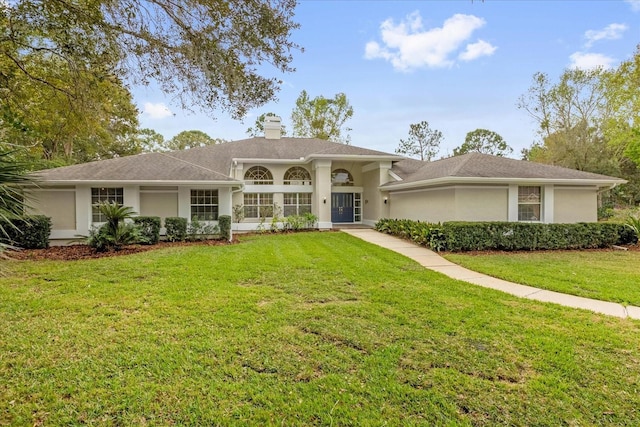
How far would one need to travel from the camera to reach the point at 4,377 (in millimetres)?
3484

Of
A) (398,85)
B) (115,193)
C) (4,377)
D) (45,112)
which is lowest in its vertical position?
(4,377)

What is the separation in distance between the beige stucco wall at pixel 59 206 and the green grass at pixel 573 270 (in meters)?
14.7

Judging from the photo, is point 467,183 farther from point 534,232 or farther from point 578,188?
point 578,188

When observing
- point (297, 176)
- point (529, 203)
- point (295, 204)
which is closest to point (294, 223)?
point (295, 204)

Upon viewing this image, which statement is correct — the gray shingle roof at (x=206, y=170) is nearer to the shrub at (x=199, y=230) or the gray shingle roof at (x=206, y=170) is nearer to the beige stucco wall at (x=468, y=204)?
the beige stucco wall at (x=468, y=204)

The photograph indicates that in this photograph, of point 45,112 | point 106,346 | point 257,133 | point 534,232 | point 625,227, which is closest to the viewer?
point 106,346

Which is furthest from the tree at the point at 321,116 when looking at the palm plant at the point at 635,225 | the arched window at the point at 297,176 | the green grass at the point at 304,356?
the green grass at the point at 304,356

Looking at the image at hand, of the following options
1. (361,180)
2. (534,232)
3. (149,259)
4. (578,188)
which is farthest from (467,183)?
(149,259)

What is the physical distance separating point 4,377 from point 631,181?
46.7 meters

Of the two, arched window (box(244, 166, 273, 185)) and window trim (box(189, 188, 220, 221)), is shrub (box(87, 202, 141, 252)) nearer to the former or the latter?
window trim (box(189, 188, 220, 221))

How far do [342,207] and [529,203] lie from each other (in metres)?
10.6

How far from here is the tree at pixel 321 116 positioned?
3634 cm

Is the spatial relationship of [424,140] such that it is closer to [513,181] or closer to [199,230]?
[513,181]

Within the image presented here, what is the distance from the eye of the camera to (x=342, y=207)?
866 inches
